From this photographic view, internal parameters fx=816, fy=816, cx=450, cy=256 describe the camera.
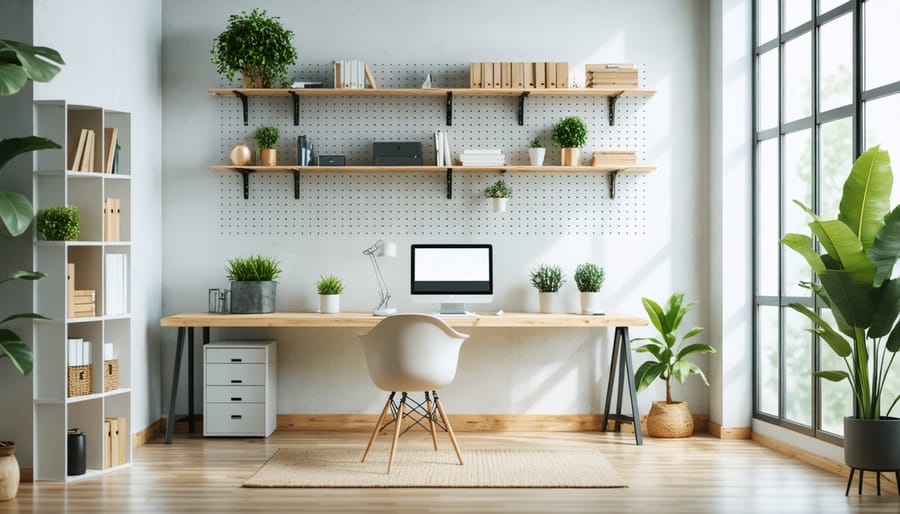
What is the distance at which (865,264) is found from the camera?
11.7 feet

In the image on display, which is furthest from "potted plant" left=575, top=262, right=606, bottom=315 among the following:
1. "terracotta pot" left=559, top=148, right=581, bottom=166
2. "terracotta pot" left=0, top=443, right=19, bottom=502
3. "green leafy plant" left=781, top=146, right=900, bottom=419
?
"terracotta pot" left=0, top=443, right=19, bottom=502

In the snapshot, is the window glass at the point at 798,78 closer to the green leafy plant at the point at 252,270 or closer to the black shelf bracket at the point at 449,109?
the black shelf bracket at the point at 449,109

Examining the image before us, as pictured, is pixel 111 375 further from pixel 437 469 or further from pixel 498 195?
pixel 498 195

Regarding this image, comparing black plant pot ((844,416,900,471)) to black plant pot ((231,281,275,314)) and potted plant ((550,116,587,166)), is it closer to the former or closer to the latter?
potted plant ((550,116,587,166))

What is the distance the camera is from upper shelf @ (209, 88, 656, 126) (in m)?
5.23

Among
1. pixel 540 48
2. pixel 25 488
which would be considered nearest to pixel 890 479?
pixel 540 48

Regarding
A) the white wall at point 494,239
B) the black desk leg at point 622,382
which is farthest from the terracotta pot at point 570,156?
the black desk leg at point 622,382

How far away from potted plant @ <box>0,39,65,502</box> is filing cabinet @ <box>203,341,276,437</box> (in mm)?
1351

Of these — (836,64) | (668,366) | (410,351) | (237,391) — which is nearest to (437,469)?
(410,351)

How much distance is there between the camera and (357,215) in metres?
5.46

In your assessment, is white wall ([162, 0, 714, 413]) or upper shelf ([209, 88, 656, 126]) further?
white wall ([162, 0, 714, 413])

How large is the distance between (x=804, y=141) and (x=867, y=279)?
1320mm

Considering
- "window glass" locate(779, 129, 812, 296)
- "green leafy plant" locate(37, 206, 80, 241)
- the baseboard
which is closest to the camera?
"green leafy plant" locate(37, 206, 80, 241)

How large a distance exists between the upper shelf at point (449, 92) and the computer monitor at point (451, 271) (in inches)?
35.0
